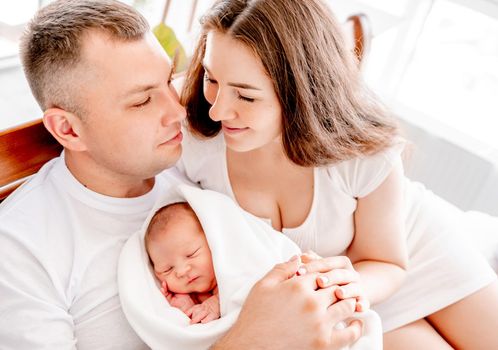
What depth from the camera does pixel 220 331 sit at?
1307mm

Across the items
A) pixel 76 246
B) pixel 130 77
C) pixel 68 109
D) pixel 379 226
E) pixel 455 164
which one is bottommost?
pixel 455 164

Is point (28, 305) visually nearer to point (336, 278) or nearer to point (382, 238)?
point (336, 278)

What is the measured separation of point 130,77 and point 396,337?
1.09m

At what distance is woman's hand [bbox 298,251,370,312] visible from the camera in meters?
1.30

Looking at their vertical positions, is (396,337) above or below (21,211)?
below

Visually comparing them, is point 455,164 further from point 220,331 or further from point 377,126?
point 220,331

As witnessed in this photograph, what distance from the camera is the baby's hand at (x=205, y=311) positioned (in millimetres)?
1376

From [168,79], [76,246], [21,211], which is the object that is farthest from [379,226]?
[21,211]

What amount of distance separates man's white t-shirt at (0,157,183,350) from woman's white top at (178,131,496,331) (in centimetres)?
28

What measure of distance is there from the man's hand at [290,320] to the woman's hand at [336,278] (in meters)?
0.03

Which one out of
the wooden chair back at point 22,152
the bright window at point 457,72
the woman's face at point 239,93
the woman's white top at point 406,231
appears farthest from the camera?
the bright window at point 457,72

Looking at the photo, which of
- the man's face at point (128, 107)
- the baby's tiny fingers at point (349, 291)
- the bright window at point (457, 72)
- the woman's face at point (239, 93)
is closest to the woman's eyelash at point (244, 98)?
the woman's face at point (239, 93)

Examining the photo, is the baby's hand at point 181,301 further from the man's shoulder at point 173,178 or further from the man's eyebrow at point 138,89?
the man's eyebrow at point 138,89

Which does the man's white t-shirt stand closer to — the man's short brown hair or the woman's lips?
the man's short brown hair
